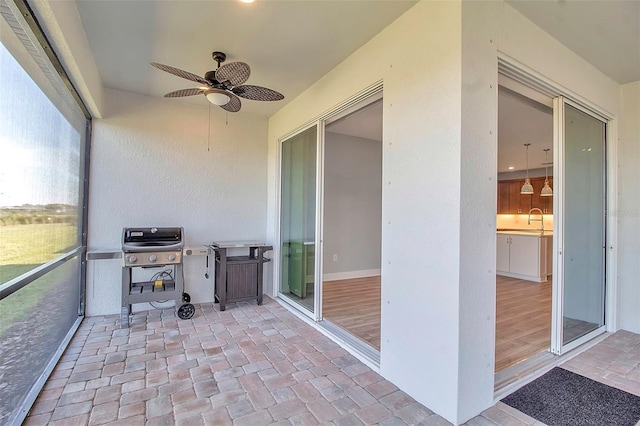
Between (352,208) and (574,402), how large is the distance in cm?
412

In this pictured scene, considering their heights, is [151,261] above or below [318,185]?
below

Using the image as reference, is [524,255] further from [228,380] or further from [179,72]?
[179,72]

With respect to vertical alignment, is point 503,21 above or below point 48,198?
above

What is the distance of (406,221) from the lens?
2064 millimetres

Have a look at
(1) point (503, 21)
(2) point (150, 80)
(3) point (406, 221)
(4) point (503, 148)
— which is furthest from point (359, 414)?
(4) point (503, 148)

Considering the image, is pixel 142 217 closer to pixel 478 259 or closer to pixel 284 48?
pixel 284 48

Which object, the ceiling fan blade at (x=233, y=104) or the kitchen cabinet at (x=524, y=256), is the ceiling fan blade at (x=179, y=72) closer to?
the ceiling fan blade at (x=233, y=104)

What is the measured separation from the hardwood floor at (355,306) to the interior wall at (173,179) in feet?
4.68

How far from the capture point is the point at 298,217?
3883 mm

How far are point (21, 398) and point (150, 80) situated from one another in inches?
118

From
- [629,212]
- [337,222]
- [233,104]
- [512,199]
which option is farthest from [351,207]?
[512,199]

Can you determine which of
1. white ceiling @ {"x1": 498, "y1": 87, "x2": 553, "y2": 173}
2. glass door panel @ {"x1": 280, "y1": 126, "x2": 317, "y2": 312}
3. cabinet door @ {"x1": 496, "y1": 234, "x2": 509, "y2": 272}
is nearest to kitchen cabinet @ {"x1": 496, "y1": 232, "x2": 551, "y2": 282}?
cabinet door @ {"x1": 496, "y1": 234, "x2": 509, "y2": 272}

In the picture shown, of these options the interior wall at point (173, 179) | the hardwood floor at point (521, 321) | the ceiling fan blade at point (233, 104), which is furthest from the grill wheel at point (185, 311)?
the hardwood floor at point (521, 321)

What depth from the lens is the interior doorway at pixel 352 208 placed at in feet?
17.0
